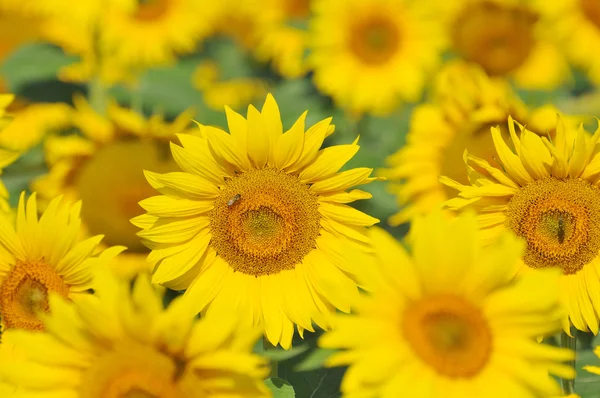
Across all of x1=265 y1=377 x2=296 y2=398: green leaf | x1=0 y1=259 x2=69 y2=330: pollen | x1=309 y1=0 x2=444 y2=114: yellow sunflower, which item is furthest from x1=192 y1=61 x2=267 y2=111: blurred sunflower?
x1=265 y1=377 x2=296 y2=398: green leaf

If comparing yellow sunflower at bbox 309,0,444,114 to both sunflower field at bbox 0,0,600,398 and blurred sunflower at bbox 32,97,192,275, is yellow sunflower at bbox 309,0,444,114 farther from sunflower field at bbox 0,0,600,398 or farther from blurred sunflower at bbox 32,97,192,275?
blurred sunflower at bbox 32,97,192,275

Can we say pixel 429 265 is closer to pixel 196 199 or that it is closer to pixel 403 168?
pixel 196 199

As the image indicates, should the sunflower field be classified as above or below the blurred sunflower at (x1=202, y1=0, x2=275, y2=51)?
below

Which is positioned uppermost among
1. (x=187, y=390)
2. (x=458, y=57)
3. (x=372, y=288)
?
(x=458, y=57)

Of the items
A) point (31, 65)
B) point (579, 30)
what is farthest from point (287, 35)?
point (579, 30)

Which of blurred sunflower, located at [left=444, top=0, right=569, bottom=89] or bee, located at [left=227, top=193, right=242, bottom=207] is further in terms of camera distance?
blurred sunflower, located at [left=444, top=0, right=569, bottom=89]

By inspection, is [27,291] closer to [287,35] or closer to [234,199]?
[234,199]

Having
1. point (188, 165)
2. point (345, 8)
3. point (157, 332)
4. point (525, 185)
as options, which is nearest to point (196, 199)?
point (188, 165)
